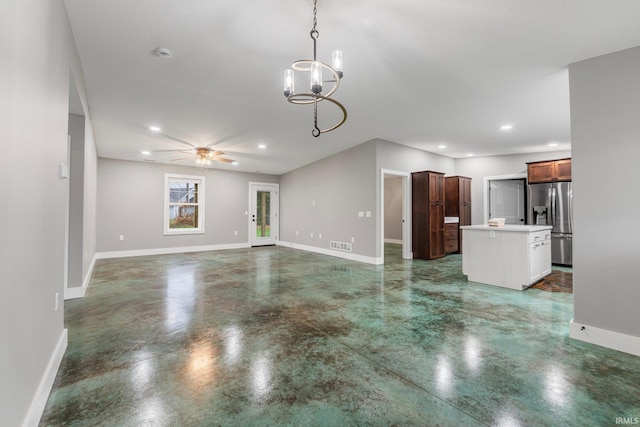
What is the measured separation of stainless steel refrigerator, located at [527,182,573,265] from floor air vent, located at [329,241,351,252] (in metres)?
4.20

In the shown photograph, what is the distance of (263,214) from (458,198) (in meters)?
6.09

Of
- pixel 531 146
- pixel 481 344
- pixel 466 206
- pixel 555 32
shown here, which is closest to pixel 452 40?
pixel 555 32

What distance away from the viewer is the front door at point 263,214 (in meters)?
9.45

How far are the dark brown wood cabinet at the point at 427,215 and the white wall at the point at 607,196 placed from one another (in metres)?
3.86

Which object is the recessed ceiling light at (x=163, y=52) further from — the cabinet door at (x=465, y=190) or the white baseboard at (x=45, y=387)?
the cabinet door at (x=465, y=190)

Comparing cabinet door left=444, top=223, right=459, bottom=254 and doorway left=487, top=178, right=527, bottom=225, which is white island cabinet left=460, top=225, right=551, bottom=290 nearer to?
cabinet door left=444, top=223, right=459, bottom=254

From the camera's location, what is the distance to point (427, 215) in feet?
21.4

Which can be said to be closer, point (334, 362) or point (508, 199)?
point (334, 362)

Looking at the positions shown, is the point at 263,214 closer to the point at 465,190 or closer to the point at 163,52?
the point at 465,190

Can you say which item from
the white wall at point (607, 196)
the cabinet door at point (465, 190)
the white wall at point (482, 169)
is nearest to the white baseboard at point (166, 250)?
the cabinet door at point (465, 190)

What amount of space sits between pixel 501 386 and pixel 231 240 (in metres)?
8.26

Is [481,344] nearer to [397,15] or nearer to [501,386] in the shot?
[501,386]

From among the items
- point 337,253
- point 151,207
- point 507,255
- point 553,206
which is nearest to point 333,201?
point 337,253

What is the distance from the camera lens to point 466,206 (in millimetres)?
7723
